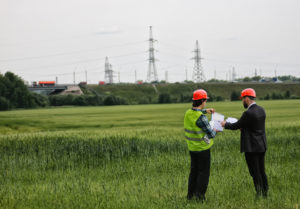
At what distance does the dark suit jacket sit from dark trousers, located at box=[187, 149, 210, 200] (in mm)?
966

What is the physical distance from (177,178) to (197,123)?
11.4ft

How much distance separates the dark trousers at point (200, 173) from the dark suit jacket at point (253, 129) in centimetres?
97

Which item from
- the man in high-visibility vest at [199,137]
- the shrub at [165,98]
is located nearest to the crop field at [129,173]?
the man in high-visibility vest at [199,137]

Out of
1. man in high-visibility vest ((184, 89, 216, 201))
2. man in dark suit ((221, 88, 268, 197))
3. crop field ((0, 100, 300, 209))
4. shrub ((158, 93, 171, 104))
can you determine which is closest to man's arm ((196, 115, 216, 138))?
man in high-visibility vest ((184, 89, 216, 201))

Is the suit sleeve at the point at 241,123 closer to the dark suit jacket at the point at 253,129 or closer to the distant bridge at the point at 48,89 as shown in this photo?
the dark suit jacket at the point at 253,129

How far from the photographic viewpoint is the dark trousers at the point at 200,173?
8.12 meters

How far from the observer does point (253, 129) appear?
8414 millimetres

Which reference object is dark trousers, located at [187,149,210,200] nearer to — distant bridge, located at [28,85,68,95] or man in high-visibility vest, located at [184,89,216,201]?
man in high-visibility vest, located at [184,89,216,201]

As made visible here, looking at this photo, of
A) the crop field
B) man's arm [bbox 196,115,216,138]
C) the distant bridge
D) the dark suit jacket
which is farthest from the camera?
the distant bridge

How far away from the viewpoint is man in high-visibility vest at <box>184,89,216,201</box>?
314 inches

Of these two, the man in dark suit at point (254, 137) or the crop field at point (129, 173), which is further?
the crop field at point (129, 173)

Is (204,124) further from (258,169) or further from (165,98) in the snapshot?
(165,98)

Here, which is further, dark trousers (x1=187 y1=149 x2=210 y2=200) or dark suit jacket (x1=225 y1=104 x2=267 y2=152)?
dark suit jacket (x1=225 y1=104 x2=267 y2=152)

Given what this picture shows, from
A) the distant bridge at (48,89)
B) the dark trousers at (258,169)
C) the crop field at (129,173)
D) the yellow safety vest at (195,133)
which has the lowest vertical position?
the crop field at (129,173)
